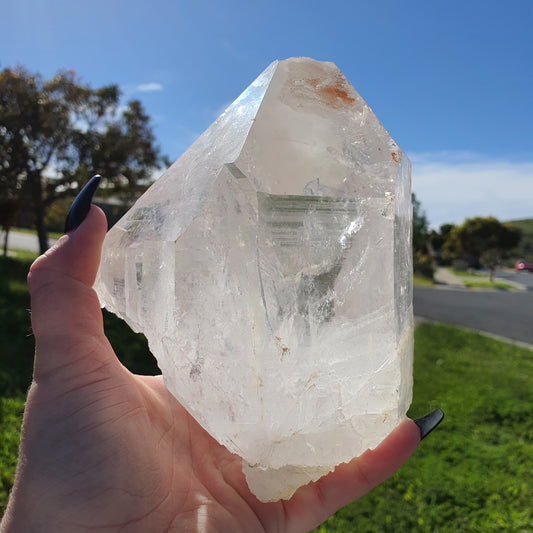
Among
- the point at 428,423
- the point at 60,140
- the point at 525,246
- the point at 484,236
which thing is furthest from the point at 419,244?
the point at 525,246

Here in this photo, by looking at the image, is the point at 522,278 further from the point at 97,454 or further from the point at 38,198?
the point at 97,454

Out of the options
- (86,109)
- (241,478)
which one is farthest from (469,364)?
(86,109)

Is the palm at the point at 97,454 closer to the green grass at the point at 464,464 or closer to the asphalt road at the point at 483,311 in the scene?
the green grass at the point at 464,464

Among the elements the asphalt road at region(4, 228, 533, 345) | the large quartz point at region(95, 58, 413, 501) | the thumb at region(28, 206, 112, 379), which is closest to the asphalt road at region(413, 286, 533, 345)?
the asphalt road at region(4, 228, 533, 345)

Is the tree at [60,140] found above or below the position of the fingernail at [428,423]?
above

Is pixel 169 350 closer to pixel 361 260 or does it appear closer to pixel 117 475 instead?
pixel 117 475

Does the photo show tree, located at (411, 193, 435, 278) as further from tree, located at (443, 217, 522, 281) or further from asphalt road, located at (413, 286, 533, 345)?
tree, located at (443, 217, 522, 281)

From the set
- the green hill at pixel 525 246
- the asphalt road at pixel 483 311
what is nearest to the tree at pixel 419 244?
the asphalt road at pixel 483 311
